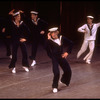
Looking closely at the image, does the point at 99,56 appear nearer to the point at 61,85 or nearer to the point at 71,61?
the point at 71,61

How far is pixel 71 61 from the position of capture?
50.9 feet

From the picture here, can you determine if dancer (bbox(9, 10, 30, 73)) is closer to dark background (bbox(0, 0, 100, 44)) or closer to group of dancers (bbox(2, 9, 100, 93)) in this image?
group of dancers (bbox(2, 9, 100, 93))

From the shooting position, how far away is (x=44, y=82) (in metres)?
11.0

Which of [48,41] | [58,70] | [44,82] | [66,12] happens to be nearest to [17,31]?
[44,82]

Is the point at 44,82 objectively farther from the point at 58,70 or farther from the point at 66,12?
the point at 66,12

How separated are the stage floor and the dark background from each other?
7694 millimetres

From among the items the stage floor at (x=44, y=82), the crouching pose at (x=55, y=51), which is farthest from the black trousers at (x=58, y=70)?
the stage floor at (x=44, y=82)

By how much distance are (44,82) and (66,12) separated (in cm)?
1232

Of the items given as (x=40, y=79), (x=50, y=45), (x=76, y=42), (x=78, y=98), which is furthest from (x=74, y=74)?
(x=76, y=42)

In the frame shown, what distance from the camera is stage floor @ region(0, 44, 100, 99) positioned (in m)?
9.36

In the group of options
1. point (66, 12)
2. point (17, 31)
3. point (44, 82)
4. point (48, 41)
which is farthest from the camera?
point (66, 12)

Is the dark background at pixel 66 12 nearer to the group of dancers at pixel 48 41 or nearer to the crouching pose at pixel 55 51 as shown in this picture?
the group of dancers at pixel 48 41

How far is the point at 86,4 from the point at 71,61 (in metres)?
7.96

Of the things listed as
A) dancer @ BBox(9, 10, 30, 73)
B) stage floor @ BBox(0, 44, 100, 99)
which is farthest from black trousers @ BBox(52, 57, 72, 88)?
dancer @ BBox(9, 10, 30, 73)
